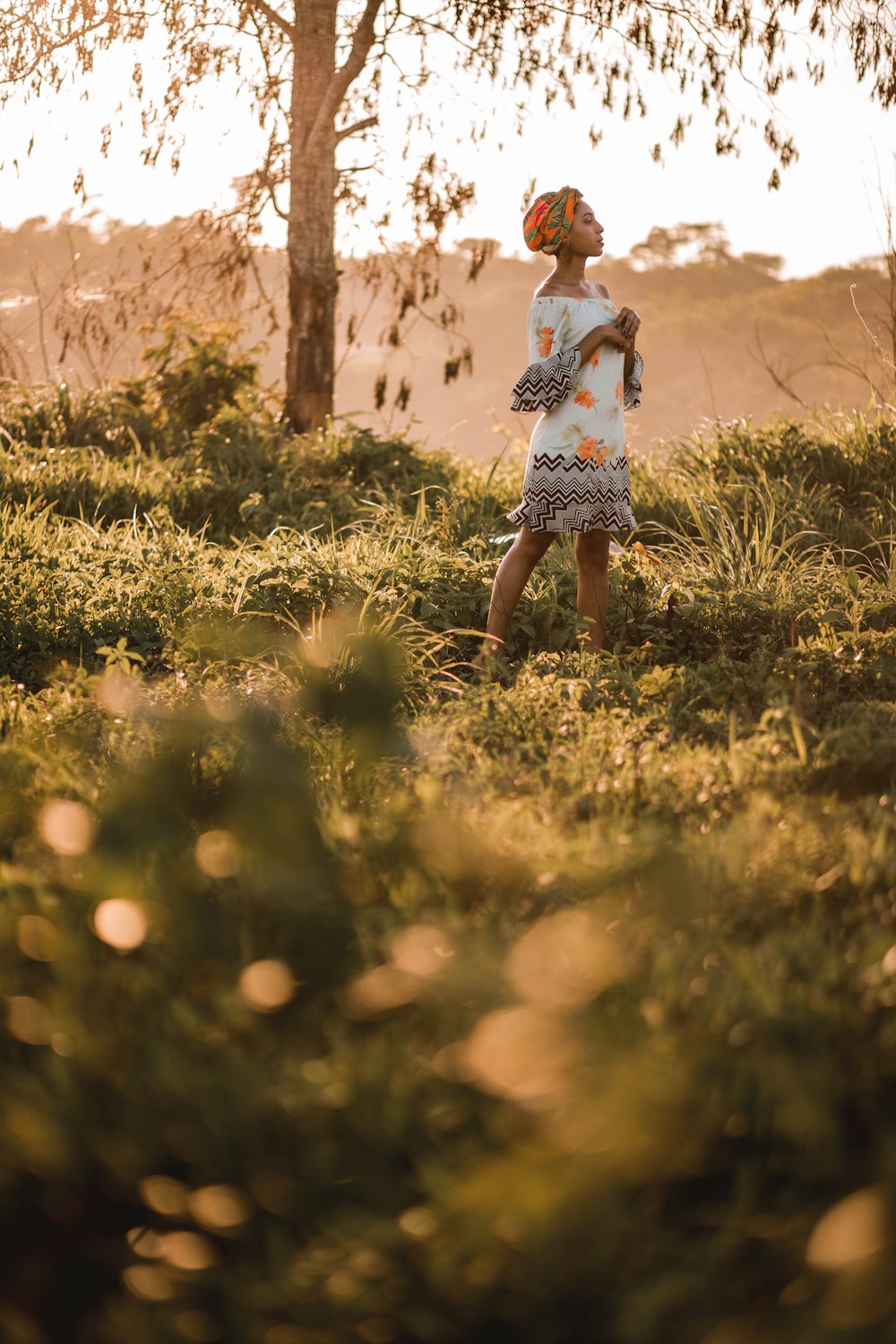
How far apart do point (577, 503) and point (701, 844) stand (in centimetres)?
230

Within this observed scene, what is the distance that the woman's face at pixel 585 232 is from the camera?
4438mm

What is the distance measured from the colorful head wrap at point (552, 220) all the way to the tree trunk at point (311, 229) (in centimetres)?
479

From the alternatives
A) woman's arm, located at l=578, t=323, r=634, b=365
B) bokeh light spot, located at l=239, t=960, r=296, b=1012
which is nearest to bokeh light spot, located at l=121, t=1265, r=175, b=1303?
bokeh light spot, located at l=239, t=960, r=296, b=1012

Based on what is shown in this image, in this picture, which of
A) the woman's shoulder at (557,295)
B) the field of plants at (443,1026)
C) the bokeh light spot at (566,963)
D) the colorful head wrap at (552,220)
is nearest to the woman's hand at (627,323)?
the woman's shoulder at (557,295)

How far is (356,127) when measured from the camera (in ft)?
29.6

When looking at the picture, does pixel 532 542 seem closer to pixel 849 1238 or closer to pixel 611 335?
pixel 611 335

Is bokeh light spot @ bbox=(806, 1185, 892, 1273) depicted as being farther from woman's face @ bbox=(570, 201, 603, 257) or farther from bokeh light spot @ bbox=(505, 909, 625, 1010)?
woman's face @ bbox=(570, 201, 603, 257)

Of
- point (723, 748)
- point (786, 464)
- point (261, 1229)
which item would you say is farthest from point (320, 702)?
point (786, 464)

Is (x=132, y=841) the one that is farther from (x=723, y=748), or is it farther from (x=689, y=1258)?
(x=723, y=748)

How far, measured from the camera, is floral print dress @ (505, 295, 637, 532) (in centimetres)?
443

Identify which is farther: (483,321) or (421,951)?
(483,321)

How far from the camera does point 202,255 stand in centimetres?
1060

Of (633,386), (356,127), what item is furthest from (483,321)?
(633,386)

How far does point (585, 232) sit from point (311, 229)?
199 inches
